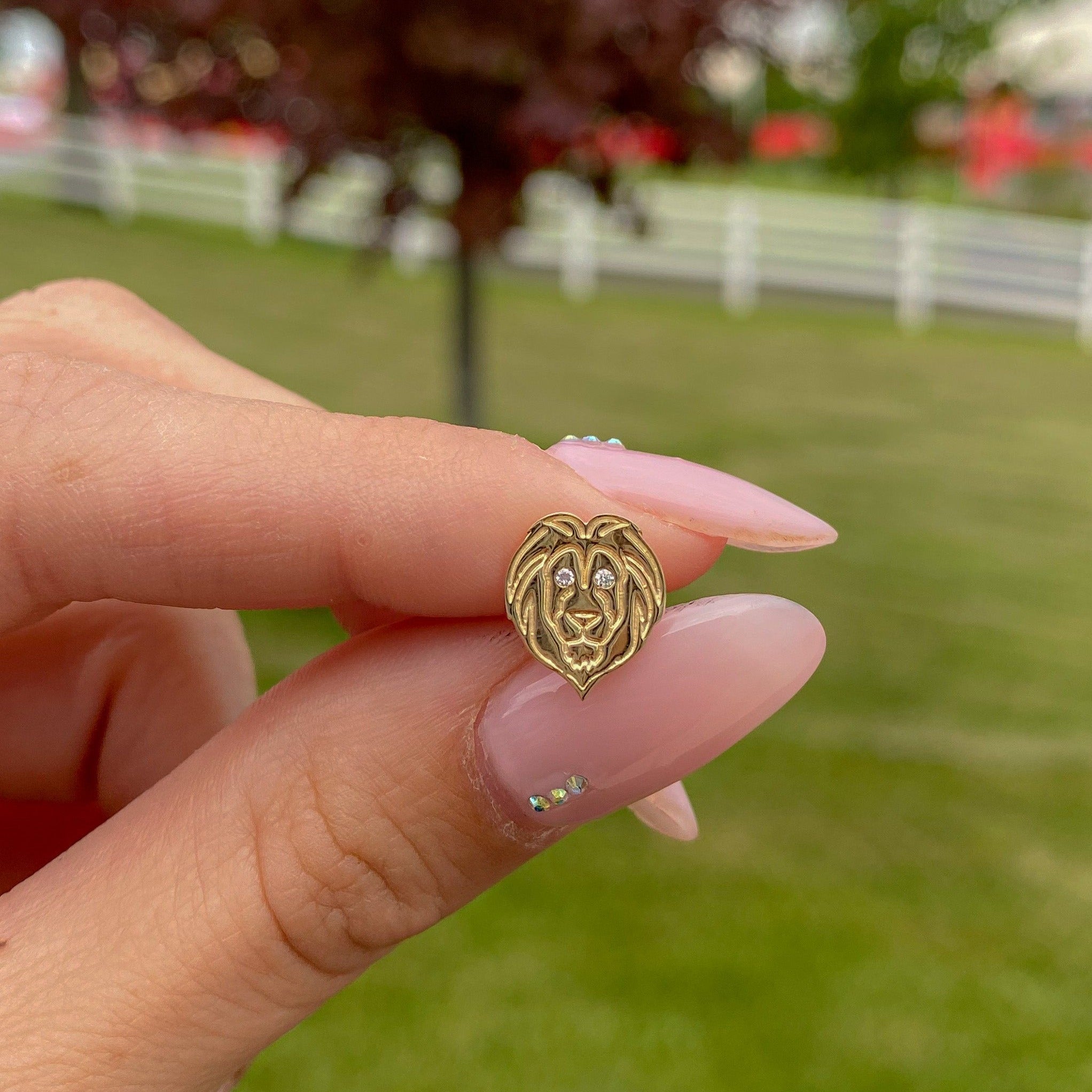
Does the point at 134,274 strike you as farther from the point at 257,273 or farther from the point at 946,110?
the point at 946,110

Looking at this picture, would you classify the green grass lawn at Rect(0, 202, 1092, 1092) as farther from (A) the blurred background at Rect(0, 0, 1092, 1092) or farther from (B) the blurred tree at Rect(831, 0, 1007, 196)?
(B) the blurred tree at Rect(831, 0, 1007, 196)

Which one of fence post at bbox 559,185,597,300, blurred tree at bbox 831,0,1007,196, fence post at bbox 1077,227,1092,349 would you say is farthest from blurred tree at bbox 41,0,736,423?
blurred tree at bbox 831,0,1007,196

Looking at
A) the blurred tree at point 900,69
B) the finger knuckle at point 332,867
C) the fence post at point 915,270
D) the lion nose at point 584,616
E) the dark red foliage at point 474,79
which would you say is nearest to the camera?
the lion nose at point 584,616

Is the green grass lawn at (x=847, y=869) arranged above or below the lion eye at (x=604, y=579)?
below

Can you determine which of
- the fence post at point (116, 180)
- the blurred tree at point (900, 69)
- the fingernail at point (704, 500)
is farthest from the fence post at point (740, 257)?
the fingernail at point (704, 500)

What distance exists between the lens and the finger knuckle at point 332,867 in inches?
62.6

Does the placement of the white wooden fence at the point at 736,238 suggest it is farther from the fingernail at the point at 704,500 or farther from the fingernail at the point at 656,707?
the fingernail at the point at 656,707

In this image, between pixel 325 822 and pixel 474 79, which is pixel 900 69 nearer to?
pixel 474 79

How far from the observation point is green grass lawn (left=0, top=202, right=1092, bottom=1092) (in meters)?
3.40

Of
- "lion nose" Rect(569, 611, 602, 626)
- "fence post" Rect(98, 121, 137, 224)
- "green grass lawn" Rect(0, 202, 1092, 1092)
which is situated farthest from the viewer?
"fence post" Rect(98, 121, 137, 224)

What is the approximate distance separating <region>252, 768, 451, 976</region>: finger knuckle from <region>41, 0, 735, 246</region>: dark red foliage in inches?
141

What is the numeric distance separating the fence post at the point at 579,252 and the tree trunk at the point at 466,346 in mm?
9099

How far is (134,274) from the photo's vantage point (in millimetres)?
14383

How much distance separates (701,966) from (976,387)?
9.33 metres
